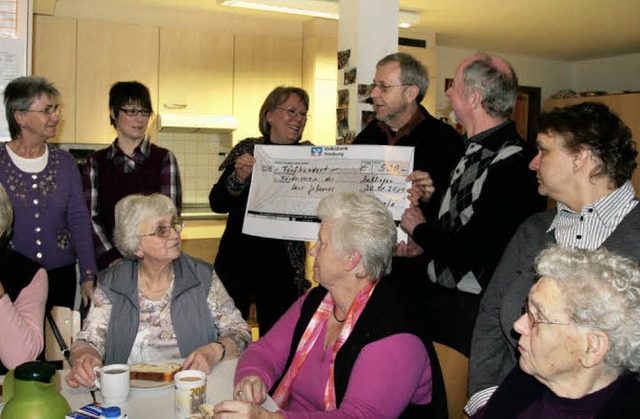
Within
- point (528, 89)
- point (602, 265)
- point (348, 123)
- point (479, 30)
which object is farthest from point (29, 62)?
point (528, 89)

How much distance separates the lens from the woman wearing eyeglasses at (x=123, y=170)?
306cm

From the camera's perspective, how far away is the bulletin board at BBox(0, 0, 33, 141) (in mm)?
3291

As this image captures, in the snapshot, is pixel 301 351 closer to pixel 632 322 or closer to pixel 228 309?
pixel 228 309

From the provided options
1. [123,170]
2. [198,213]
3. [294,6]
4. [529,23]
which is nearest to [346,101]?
[123,170]

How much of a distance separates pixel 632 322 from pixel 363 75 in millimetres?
2580

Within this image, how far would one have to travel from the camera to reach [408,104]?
2807mm

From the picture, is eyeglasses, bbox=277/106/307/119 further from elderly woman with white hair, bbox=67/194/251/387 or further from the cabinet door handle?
the cabinet door handle

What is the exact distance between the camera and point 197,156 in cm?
626

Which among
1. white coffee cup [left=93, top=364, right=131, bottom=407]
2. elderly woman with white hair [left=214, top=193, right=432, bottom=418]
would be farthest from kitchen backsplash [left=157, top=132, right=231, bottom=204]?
white coffee cup [left=93, top=364, right=131, bottom=407]

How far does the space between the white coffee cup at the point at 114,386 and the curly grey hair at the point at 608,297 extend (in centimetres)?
107

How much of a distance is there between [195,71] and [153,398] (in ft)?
14.6

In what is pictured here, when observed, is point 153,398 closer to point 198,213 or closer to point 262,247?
point 262,247

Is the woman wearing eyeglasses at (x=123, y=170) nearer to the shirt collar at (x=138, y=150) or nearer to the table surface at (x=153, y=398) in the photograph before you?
the shirt collar at (x=138, y=150)

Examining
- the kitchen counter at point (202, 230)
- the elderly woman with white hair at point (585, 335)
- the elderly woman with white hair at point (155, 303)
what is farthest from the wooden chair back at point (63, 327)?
the kitchen counter at point (202, 230)
